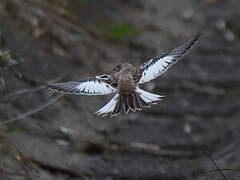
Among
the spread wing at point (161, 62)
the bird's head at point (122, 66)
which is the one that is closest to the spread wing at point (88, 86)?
the bird's head at point (122, 66)

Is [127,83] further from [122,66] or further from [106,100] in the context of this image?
[106,100]

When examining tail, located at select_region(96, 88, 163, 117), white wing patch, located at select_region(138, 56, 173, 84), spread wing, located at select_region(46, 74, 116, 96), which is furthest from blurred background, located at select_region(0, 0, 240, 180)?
white wing patch, located at select_region(138, 56, 173, 84)

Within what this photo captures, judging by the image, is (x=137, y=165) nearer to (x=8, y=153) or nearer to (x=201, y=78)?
(x=8, y=153)

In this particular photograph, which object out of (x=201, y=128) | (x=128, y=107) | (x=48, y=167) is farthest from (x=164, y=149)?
(x=128, y=107)

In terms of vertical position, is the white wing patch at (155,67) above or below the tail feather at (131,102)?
above

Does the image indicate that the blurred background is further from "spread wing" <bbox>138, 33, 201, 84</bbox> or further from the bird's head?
"spread wing" <bbox>138, 33, 201, 84</bbox>

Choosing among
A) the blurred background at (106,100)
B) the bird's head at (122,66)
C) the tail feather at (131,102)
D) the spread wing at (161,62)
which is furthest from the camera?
the blurred background at (106,100)

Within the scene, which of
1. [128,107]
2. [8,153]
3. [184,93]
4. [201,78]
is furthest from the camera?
[201,78]

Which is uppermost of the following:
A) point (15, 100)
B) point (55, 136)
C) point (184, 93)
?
point (184, 93)

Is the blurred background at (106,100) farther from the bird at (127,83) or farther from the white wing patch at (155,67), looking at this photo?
the white wing patch at (155,67)

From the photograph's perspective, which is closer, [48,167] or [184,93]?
[48,167]
